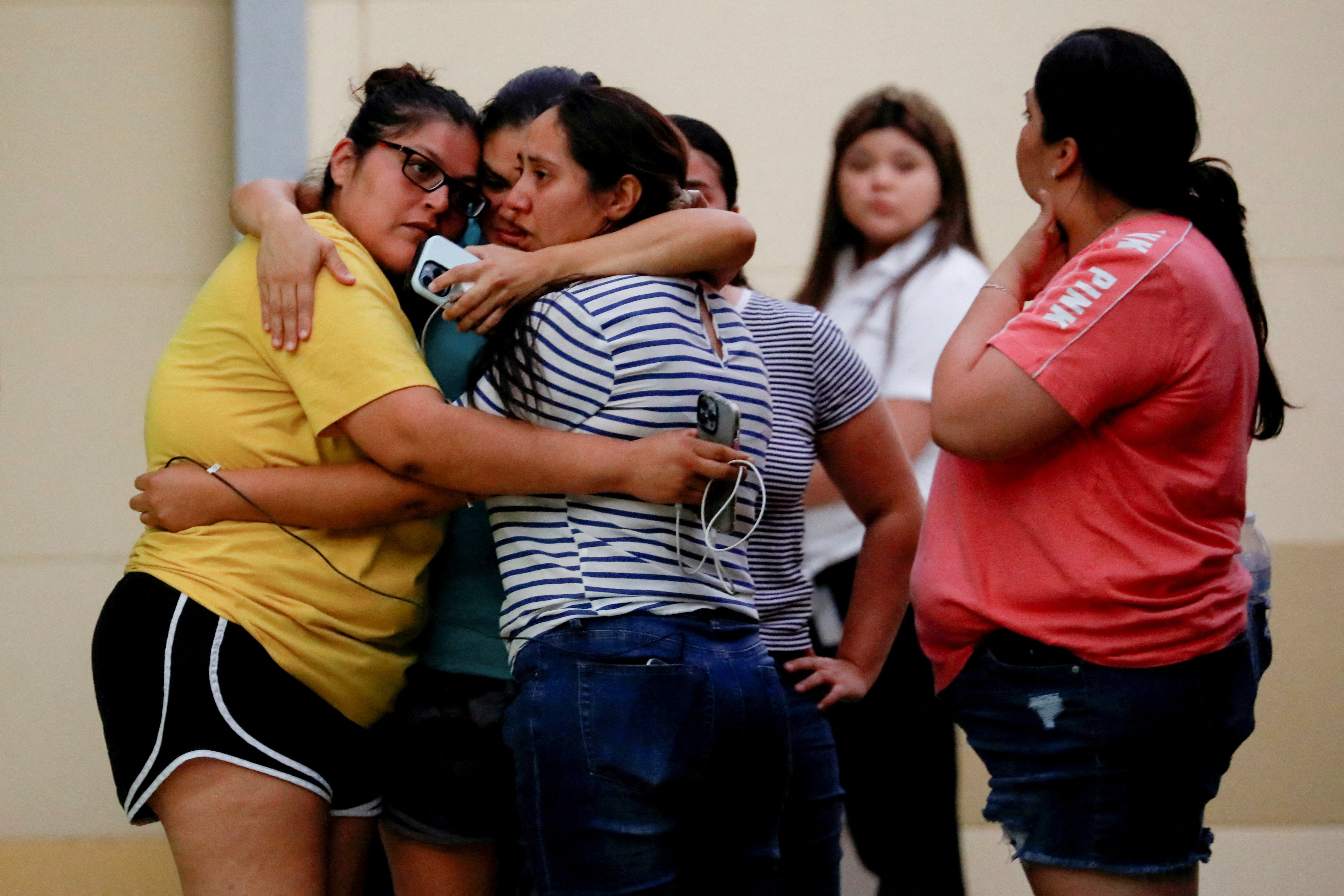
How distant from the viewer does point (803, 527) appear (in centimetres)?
189

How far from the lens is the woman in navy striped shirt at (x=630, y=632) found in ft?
4.10

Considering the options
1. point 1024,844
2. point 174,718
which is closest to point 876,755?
point 1024,844

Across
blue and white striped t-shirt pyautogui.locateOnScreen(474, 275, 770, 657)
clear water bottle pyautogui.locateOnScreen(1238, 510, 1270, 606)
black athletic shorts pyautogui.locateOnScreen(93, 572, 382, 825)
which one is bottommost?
black athletic shorts pyautogui.locateOnScreen(93, 572, 382, 825)

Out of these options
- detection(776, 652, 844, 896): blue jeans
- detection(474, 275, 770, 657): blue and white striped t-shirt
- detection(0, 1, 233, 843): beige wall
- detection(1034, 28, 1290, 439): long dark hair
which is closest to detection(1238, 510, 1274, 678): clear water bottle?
detection(1034, 28, 1290, 439): long dark hair

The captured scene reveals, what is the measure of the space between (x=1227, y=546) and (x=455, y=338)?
3.08 feet

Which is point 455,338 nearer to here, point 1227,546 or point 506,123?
point 506,123

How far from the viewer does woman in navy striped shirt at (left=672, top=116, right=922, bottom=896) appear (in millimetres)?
1765

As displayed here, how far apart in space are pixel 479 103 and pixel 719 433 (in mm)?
1895

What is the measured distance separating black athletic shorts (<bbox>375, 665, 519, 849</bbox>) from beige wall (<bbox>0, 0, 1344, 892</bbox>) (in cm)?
165

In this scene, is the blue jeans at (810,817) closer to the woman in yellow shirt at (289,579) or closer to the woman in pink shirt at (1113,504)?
the woman in pink shirt at (1113,504)

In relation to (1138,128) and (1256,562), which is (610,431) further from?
(1256,562)

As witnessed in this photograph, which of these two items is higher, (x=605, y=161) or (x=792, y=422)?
(x=605, y=161)

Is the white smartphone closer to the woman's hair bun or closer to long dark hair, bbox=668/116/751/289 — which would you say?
the woman's hair bun

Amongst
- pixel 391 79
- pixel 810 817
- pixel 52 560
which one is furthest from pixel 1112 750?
pixel 52 560
